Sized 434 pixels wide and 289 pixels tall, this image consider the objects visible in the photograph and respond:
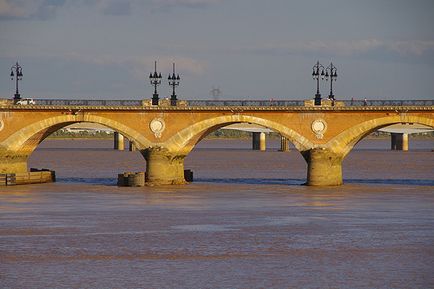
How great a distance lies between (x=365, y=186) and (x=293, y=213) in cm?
2856

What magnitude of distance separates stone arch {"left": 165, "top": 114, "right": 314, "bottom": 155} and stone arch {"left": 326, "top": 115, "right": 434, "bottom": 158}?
205 centimetres

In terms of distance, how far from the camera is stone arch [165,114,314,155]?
101 meters

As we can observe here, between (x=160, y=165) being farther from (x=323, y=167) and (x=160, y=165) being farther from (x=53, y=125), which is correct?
(x=323, y=167)

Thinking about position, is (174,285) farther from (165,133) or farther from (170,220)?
(165,133)

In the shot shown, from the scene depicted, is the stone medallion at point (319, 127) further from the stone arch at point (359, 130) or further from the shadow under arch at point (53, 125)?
the shadow under arch at point (53, 125)

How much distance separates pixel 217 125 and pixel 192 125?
2.32 metres

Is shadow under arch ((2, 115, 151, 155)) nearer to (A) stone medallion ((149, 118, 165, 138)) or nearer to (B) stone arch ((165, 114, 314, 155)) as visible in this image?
(A) stone medallion ((149, 118, 165, 138))

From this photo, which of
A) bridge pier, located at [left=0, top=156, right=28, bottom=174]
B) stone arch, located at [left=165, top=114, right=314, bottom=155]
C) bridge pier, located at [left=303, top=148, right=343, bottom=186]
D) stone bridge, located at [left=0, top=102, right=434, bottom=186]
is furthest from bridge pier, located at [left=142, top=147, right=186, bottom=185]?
bridge pier, located at [left=0, top=156, right=28, bottom=174]

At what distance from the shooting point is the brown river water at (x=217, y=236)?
51.2 m

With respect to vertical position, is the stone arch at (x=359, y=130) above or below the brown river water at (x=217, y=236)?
above

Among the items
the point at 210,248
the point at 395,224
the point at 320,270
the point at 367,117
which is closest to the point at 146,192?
the point at 367,117

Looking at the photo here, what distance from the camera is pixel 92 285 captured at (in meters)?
48.9

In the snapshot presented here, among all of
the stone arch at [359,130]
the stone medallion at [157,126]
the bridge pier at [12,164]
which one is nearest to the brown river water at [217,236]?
the stone arch at [359,130]

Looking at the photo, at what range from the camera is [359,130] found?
9988 cm
